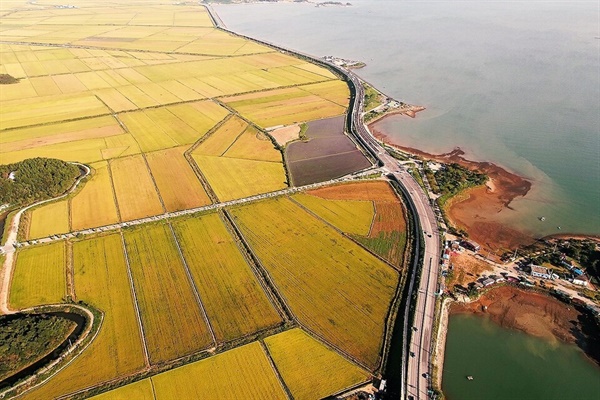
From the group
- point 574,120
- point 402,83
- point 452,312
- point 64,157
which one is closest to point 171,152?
point 64,157

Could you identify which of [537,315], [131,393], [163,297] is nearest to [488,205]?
[537,315]

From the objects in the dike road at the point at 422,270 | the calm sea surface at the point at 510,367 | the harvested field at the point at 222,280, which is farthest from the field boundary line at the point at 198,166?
the calm sea surface at the point at 510,367

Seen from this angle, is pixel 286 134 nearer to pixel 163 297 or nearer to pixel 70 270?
Result: pixel 163 297

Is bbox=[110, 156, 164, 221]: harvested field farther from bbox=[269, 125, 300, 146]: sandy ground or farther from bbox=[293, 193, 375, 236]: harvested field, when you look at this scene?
bbox=[269, 125, 300, 146]: sandy ground

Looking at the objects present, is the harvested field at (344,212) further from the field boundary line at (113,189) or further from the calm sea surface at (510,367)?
the field boundary line at (113,189)

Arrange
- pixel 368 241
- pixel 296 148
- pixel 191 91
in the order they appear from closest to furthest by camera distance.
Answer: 1. pixel 368 241
2. pixel 296 148
3. pixel 191 91

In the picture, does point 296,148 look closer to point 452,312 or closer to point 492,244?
point 492,244
